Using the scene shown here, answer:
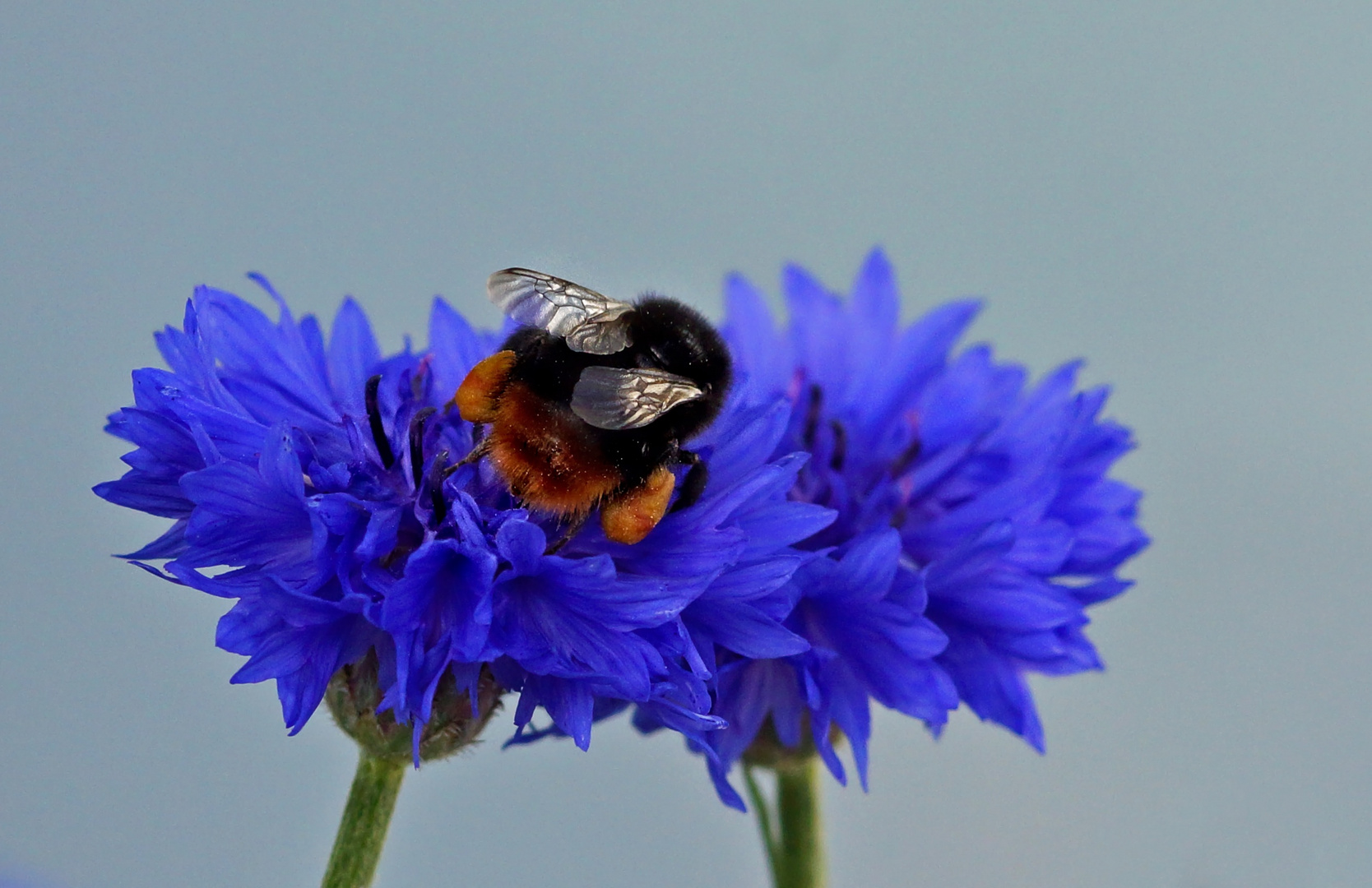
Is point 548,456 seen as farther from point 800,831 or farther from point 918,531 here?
point 800,831

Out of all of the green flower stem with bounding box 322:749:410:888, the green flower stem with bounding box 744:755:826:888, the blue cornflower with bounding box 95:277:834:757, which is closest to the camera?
the blue cornflower with bounding box 95:277:834:757

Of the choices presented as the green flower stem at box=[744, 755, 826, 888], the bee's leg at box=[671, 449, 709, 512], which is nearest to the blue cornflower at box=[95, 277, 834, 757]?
the bee's leg at box=[671, 449, 709, 512]

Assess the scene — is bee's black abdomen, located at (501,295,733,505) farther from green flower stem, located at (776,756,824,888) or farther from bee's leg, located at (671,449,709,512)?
green flower stem, located at (776,756,824,888)

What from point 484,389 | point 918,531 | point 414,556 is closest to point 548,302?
point 484,389

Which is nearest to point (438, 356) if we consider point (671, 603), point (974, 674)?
point (671, 603)

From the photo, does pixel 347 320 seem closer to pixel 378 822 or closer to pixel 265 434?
pixel 265 434

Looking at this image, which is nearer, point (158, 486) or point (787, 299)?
point (158, 486)
